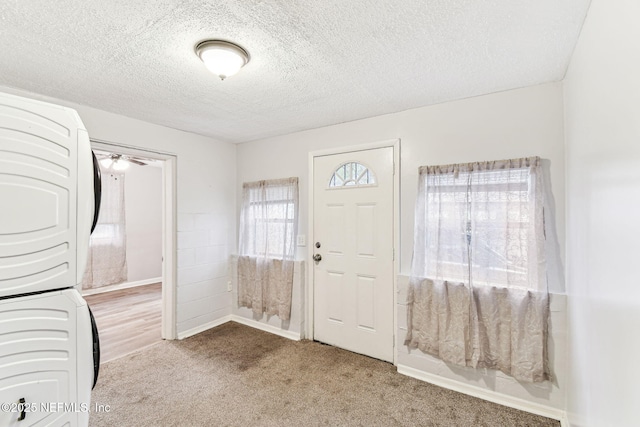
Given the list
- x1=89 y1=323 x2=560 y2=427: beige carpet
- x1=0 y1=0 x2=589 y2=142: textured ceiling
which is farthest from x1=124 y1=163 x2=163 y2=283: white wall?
x1=0 y1=0 x2=589 y2=142: textured ceiling

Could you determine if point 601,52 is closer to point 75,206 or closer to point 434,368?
point 75,206

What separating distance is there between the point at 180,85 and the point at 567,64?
2573 mm

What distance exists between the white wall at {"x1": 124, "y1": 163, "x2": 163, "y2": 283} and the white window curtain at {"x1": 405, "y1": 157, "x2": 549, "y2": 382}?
208 inches

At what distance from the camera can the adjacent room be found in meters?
1.32

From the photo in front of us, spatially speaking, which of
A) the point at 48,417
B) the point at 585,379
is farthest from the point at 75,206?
the point at 585,379

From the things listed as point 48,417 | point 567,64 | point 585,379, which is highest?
point 567,64

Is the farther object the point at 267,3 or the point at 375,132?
the point at 375,132

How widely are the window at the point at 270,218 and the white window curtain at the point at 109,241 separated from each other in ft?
10.0

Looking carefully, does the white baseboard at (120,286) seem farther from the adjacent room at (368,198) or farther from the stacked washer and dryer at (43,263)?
the stacked washer and dryer at (43,263)

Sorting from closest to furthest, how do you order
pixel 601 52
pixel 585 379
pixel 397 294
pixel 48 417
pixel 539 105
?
pixel 48 417 < pixel 601 52 < pixel 585 379 < pixel 539 105 < pixel 397 294

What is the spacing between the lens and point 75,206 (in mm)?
920

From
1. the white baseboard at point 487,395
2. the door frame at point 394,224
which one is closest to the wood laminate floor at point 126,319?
the door frame at point 394,224

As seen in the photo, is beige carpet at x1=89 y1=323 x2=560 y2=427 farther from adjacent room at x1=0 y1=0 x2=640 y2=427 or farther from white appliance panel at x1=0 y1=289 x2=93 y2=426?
white appliance panel at x1=0 y1=289 x2=93 y2=426

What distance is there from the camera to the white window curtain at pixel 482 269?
6.64ft
